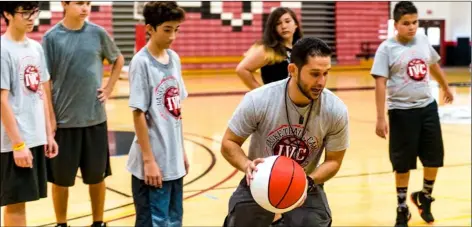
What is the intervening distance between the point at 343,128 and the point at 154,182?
1.07 meters

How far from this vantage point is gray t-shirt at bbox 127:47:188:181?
3707 millimetres

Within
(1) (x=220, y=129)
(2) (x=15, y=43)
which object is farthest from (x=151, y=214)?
(1) (x=220, y=129)

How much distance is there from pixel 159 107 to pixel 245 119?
536 millimetres

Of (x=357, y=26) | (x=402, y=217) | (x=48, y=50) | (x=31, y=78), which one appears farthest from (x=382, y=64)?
(x=357, y=26)

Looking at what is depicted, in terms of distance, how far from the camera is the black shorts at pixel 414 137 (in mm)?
5184

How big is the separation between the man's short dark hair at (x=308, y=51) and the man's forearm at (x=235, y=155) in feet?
1.80

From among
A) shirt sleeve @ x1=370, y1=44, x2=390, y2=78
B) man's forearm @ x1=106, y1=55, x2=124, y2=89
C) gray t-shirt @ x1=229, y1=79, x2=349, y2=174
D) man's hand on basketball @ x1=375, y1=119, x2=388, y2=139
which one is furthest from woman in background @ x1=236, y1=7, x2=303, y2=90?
gray t-shirt @ x1=229, y1=79, x2=349, y2=174

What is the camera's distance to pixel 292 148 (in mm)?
3551

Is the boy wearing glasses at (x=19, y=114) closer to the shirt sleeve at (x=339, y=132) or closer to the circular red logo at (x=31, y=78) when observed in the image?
the circular red logo at (x=31, y=78)

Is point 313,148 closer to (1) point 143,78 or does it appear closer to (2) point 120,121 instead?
(1) point 143,78

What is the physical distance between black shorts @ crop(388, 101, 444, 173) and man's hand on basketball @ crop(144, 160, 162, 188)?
7.43ft

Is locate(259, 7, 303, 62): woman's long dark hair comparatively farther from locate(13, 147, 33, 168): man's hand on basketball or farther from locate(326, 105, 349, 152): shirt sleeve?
locate(13, 147, 33, 168): man's hand on basketball

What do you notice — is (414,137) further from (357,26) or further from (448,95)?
(357,26)

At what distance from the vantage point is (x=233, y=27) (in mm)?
20969
